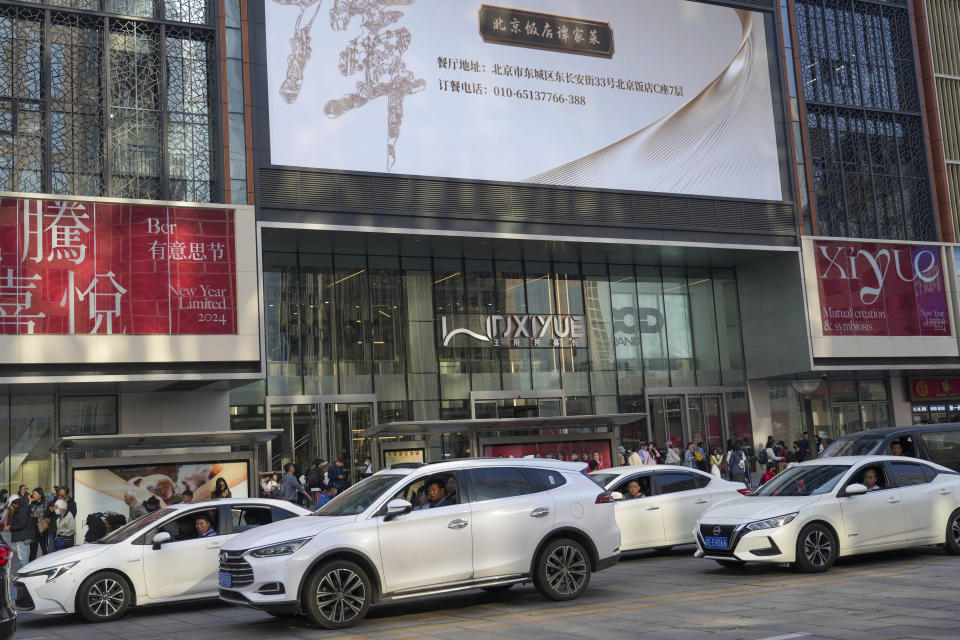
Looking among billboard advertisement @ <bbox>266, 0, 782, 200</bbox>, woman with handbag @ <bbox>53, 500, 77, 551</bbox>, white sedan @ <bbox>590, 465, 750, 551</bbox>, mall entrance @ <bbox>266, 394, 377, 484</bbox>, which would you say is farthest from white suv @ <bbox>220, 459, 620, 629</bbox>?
mall entrance @ <bbox>266, 394, 377, 484</bbox>

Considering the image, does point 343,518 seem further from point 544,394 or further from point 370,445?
point 544,394

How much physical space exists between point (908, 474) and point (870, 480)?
0.70 meters

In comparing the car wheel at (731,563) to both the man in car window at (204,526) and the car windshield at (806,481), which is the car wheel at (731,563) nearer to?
the car windshield at (806,481)

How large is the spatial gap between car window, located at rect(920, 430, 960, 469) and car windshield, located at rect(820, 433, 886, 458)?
2.76 ft

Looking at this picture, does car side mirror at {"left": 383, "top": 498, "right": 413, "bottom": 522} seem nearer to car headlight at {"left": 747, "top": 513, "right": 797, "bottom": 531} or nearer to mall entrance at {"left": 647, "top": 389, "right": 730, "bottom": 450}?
car headlight at {"left": 747, "top": 513, "right": 797, "bottom": 531}

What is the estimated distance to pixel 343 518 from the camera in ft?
35.6

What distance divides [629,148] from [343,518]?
2334cm

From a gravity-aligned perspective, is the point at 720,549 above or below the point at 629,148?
below

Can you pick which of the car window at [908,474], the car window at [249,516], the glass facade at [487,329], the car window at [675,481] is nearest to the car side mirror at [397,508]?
the car window at [249,516]

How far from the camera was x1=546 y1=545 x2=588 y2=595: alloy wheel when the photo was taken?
11.7 m

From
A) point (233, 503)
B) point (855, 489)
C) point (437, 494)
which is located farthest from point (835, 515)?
point (233, 503)

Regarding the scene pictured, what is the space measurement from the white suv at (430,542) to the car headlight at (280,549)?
0.01m

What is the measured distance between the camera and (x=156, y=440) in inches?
811

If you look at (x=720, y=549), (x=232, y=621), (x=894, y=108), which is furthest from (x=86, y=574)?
(x=894, y=108)
